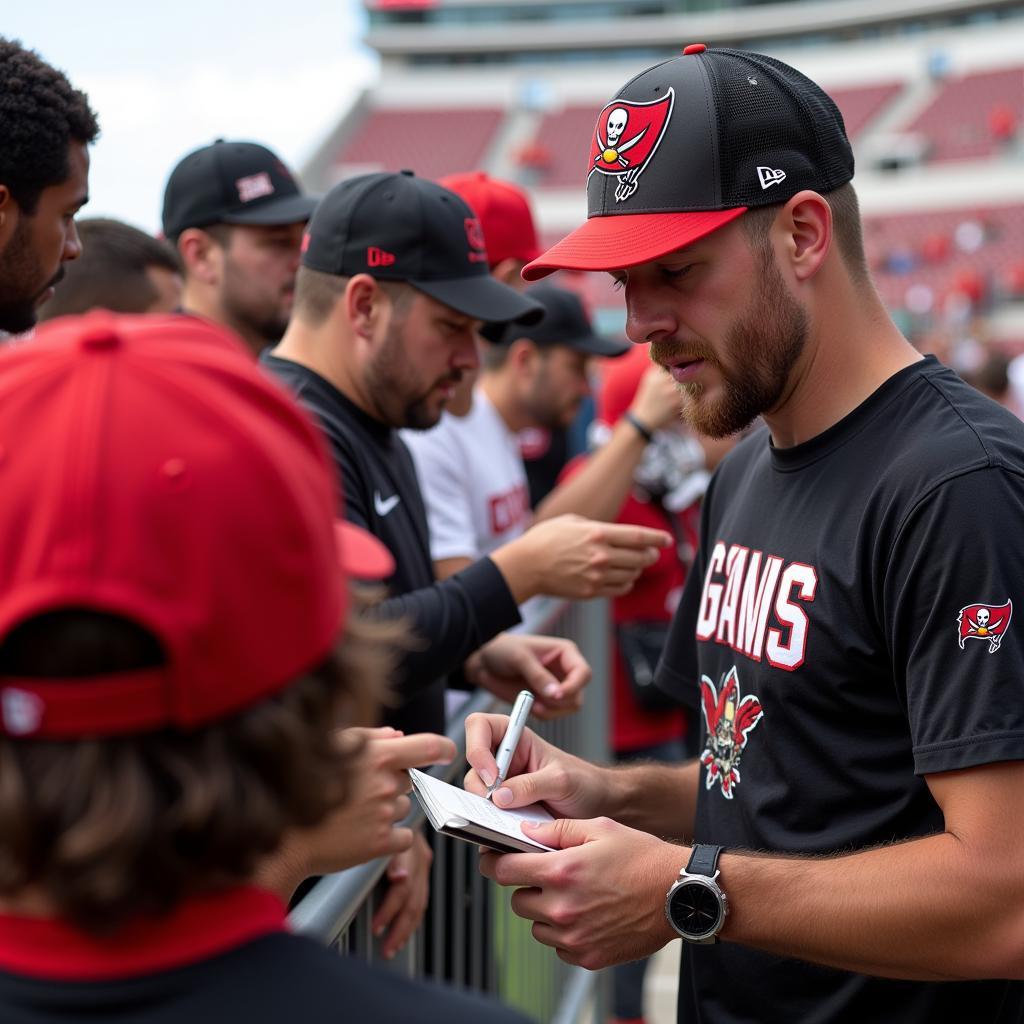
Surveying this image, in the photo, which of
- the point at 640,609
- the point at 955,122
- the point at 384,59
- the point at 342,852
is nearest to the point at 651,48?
the point at 384,59

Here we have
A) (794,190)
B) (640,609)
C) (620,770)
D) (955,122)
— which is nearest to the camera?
(794,190)

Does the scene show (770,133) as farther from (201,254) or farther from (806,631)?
(201,254)

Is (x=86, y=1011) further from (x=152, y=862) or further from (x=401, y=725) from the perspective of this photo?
(x=401, y=725)

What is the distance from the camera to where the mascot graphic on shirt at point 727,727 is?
5.71ft

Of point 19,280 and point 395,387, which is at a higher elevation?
point 19,280

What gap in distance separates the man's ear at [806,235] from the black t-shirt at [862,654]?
20 centimetres

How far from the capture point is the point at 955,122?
31469 mm

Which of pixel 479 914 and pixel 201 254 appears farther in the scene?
pixel 201 254

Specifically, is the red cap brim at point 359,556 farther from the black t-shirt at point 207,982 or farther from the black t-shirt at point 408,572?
the black t-shirt at point 408,572

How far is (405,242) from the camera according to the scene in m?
2.52

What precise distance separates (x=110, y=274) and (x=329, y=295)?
4.64ft

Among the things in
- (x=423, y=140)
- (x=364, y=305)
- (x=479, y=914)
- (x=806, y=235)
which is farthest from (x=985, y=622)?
(x=423, y=140)

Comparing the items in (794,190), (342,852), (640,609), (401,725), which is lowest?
(640,609)

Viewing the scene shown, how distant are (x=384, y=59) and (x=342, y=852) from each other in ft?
143
